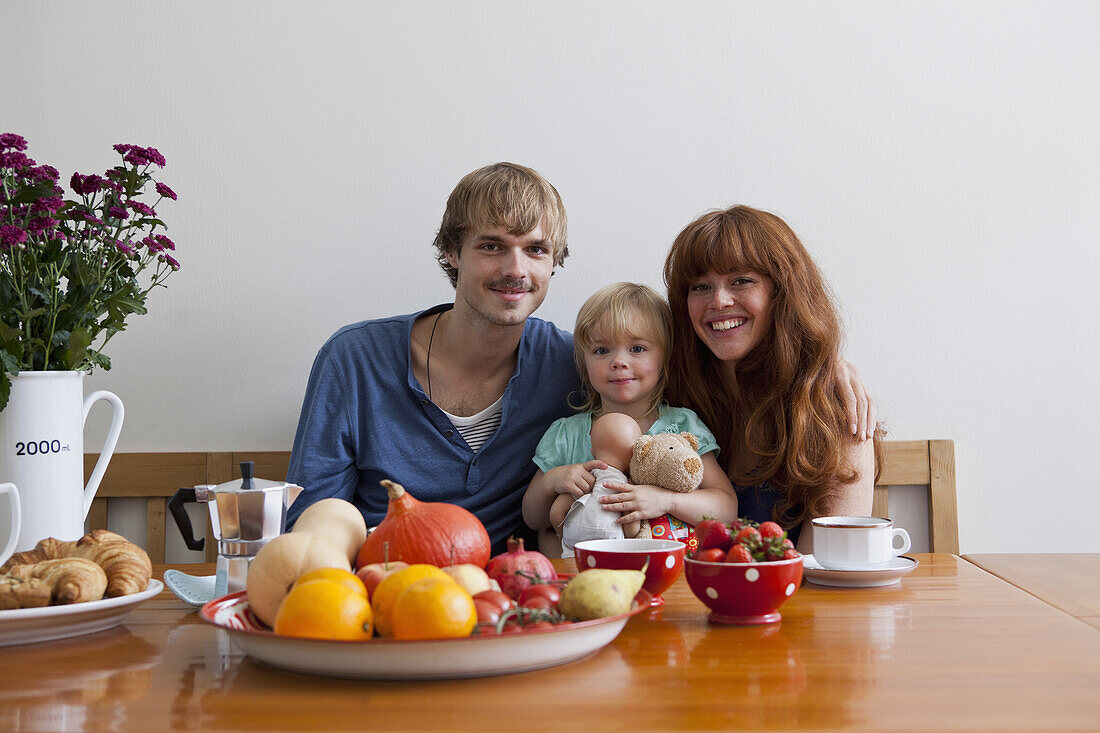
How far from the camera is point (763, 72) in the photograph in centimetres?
217

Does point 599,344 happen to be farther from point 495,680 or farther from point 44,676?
point 44,676

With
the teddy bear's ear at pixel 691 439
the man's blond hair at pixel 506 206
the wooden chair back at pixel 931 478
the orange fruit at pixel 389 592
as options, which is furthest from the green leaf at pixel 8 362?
the wooden chair back at pixel 931 478

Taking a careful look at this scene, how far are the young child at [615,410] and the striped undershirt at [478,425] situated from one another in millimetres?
145

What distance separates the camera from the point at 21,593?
3.23 ft

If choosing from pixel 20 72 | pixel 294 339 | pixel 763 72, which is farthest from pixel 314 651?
pixel 20 72

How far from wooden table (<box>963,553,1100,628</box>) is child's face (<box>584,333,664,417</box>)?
699mm

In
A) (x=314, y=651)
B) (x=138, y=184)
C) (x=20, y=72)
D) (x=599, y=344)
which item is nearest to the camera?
(x=314, y=651)

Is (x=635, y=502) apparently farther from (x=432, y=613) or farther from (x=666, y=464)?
(x=432, y=613)

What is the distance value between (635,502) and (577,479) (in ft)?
0.43

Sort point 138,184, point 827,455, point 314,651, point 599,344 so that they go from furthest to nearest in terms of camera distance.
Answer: point 599,344 → point 827,455 → point 138,184 → point 314,651

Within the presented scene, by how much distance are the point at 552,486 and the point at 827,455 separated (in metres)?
0.56

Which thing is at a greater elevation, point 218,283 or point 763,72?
point 763,72

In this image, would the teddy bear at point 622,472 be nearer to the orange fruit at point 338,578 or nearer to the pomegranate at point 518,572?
the pomegranate at point 518,572

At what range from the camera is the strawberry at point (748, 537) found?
1046 mm
